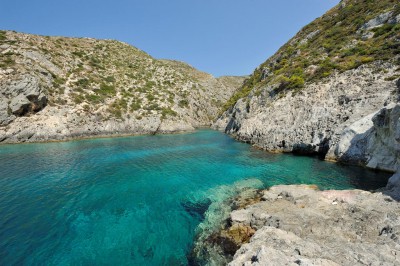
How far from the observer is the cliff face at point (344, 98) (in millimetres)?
25969

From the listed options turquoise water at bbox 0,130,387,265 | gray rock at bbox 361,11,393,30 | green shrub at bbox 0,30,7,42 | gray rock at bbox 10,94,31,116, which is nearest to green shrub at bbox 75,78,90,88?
gray rock at bbox 10,94,31,116

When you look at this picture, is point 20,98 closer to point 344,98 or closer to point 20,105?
point 20,105

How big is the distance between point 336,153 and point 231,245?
2444 centimetres

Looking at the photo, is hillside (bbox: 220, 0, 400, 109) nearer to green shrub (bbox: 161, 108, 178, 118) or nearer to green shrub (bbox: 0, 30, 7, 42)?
green shrub (bbox: 161, 108, 178, 118)

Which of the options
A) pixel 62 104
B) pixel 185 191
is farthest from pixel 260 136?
pixel 62 104

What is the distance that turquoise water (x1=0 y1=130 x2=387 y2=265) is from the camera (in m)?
12.1

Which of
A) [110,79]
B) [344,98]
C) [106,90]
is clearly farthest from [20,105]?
[344,98]

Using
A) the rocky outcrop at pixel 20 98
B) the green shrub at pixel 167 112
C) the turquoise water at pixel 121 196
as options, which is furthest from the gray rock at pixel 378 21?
the rocky outcrop at pixel 20 98

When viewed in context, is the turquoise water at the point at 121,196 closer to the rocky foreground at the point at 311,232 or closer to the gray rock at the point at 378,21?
the rocky foreground at the point at 311,232

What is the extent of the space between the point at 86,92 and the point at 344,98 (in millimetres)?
73863

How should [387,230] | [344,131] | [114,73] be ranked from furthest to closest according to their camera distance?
[114,73], [344,131], [387,230]

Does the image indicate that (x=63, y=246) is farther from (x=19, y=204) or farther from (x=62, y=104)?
(x=62, y=104)

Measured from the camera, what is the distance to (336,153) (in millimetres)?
29375

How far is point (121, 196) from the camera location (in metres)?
19.8
